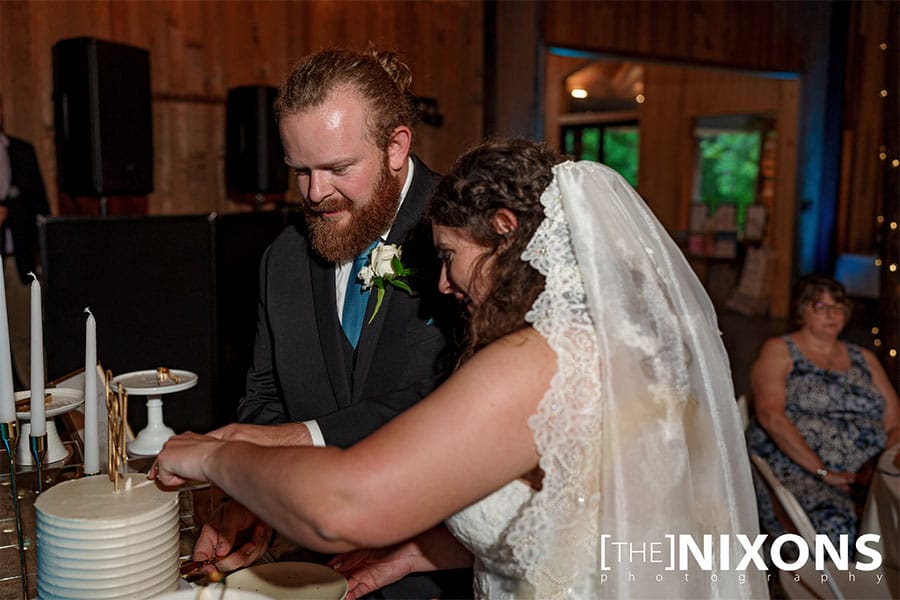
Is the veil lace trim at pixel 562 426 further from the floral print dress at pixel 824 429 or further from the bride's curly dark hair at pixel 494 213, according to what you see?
Answer: the floral print dress at pixel 824 429

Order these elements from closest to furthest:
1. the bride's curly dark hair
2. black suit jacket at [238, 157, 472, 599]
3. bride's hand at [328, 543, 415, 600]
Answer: the bride's curly dark hair → bride's hand at [328, 543, 415, 600] → black suit jacket at [238, 157, 472, 599]

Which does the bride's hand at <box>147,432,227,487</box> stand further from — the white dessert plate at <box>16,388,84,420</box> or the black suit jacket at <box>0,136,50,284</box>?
the black suit jacket at <box>0,136,50,284</box>

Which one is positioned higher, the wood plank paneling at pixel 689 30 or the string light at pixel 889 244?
the wood plank paneling at pixel 689 30

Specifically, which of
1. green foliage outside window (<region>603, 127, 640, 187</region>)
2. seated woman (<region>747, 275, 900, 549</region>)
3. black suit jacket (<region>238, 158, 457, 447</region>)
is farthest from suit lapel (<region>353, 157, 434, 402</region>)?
green foliage outside window (<region>603, 127, 640, 187</region>)

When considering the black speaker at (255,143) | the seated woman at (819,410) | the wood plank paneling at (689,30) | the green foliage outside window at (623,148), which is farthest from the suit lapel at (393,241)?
the green foliage outside window at (623,148)

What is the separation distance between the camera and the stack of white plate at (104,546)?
1.21 m

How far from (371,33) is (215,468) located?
210 inches

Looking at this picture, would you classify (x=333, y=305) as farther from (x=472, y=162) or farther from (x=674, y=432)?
(x=674, y=432)

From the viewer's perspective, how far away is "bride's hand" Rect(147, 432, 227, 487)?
1307 millimetres

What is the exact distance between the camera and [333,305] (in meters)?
2.06

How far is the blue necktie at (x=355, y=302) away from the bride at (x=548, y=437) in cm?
56

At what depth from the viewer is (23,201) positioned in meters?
4.72

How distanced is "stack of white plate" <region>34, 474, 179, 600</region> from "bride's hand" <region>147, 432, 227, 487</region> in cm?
4

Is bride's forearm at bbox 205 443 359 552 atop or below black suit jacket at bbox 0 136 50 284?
below
